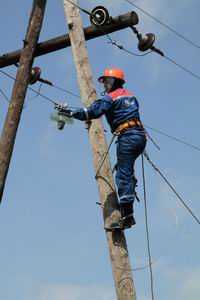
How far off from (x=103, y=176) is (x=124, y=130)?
57cm

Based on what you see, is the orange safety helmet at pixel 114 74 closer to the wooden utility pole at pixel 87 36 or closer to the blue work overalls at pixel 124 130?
the blue work overalls at pixel 124 130

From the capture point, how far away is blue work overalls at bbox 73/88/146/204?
6500mm

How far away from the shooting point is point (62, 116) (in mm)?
6488

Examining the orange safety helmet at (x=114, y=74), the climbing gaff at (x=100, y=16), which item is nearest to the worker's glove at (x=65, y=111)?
the orange safety helmet at (x=114, y=74)

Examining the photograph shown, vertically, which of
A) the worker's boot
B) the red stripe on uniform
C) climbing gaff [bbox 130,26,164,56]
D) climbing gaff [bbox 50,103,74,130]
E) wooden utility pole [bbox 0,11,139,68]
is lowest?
the worker's boot

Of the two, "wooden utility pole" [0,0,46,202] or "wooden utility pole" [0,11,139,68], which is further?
"wooden utility pole" [0,11,139,68]

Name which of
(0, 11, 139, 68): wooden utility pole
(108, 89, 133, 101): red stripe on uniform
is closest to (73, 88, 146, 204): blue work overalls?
(108, 89, 133, 101): red stripe on uniform

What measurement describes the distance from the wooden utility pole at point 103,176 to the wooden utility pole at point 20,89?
1.77 feet

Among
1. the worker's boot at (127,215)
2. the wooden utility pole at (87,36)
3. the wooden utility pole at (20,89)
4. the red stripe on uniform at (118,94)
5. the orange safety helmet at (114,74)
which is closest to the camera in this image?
the worker's boot at (127,215)

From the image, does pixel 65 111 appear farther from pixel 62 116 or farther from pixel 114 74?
pixel 114 74

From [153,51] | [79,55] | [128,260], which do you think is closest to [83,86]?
[79,55]

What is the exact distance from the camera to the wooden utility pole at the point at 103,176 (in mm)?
6199

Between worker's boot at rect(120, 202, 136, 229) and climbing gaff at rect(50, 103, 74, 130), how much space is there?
1084 mm

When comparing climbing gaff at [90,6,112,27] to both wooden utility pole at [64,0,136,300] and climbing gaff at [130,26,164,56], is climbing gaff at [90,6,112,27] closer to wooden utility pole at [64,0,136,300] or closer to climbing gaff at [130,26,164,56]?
wooden utility pole at [64,0,136,300]
